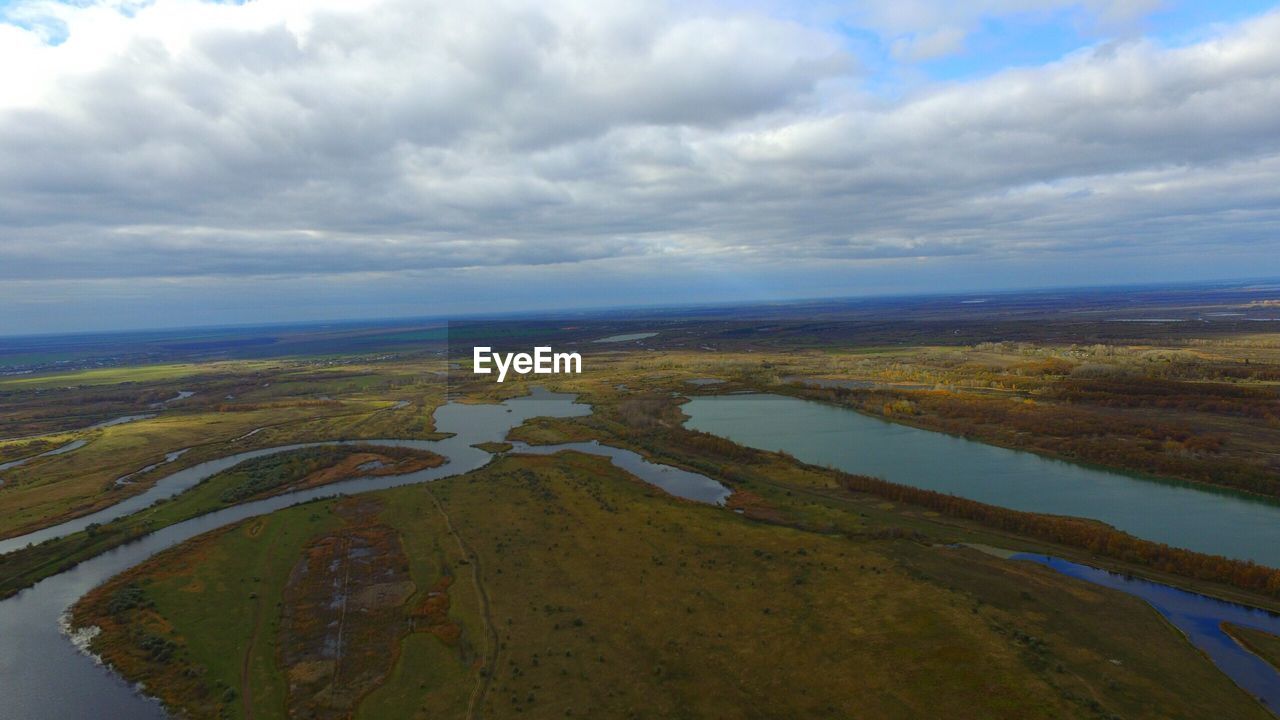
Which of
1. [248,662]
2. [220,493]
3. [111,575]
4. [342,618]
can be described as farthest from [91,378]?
[248,662]

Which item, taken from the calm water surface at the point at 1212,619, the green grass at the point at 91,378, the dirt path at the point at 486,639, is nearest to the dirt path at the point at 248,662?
the dirt path at the point at 486,639

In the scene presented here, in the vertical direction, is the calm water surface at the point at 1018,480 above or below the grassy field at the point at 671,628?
above

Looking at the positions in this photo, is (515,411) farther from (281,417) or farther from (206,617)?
(206,617)

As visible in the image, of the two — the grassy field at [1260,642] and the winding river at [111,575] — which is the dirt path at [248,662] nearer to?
the winding river at [111,575]

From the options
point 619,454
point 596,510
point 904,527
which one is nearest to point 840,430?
point 619,454

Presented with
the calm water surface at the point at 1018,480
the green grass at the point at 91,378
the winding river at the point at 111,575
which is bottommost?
the winding river at the point at 111,575

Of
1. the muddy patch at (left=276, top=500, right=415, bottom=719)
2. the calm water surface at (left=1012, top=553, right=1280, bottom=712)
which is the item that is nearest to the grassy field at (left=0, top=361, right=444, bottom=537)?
the muddy patch at (left=276, top=500, right=415, bottom=719)

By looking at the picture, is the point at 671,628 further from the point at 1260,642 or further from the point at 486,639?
the point at 1260,642
